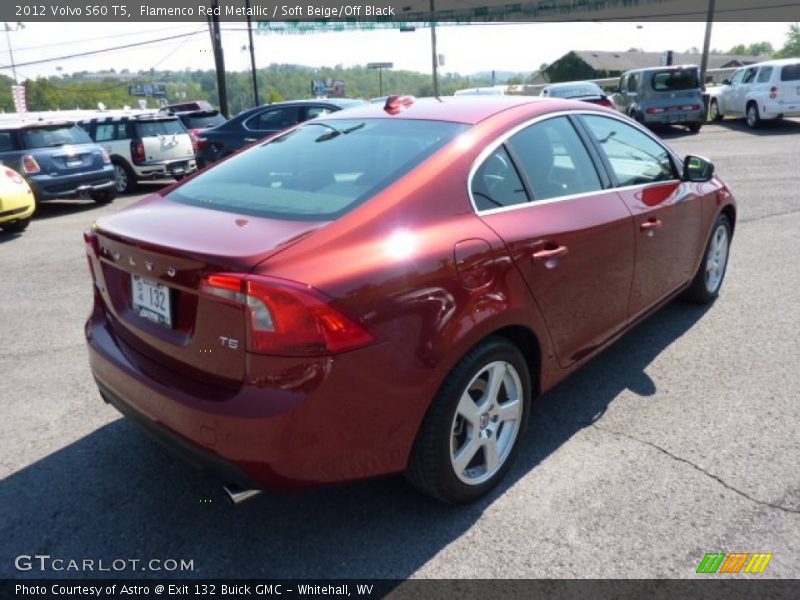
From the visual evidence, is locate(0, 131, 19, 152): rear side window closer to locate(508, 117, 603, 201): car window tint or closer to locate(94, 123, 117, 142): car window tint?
locate(94, 123, 117, 142): car window tint

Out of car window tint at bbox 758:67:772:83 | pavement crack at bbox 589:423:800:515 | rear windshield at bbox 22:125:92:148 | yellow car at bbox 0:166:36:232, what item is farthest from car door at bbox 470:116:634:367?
car window tint at bbox 758:67:772:83

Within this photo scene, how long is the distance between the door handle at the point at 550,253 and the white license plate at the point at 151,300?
151 cm

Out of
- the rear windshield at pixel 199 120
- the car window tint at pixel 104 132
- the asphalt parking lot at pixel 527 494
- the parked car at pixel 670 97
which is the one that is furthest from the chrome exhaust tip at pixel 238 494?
the parked car at pixel 670 97

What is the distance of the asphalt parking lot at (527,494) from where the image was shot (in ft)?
8.25

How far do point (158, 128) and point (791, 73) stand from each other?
16.6 metres

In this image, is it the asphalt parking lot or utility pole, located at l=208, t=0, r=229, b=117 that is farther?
utility pole, located at l=208, t=0, r=229, b=117

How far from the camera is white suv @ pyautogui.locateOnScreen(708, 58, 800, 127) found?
18250 millimetres

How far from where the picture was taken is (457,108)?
328 centimetres

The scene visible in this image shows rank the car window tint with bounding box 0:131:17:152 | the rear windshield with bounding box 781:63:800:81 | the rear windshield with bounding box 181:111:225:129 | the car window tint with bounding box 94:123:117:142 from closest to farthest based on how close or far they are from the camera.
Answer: the car window tint with bounding box 0:131:17:152 → the car window tint with bounding box 94:123:117:142 → the rear windshield with bounding box 181:111:225:129 → the rear windshield with bounding box 781:63:800:81

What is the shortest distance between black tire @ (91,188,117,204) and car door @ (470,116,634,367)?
34.8 feet

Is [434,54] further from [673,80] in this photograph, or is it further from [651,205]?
[651,205]

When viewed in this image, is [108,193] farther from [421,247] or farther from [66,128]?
[421,247]

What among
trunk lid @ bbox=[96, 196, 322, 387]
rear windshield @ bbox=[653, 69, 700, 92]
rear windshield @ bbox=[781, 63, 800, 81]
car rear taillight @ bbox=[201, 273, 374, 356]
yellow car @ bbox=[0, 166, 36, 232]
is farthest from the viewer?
rear windshield @ bbox=[653, 69, 700, 92]

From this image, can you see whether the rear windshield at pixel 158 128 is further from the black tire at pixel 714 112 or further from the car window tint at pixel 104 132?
the black tire at pixel 714 112
